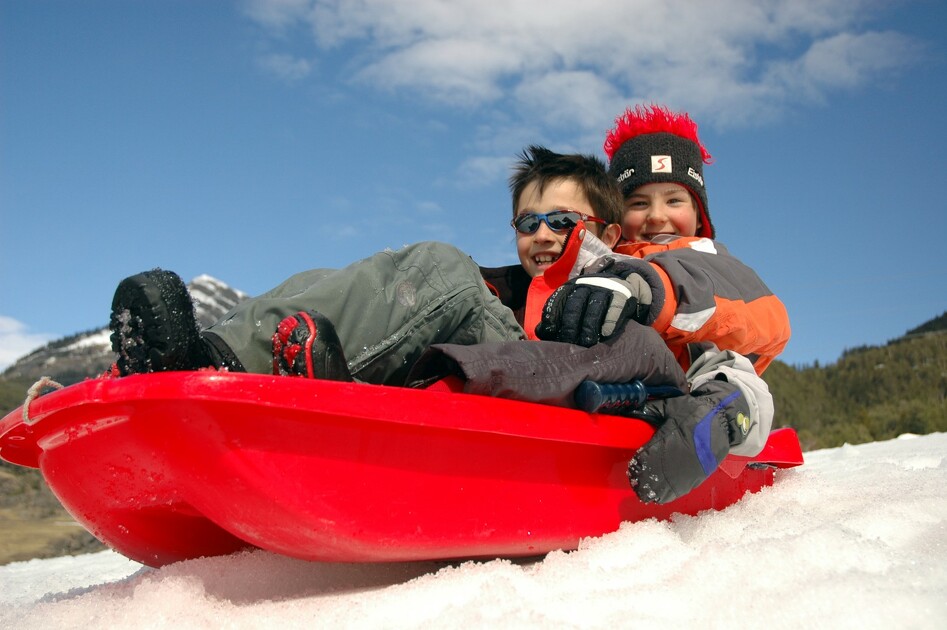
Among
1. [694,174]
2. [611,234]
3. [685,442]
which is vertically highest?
[694,174]

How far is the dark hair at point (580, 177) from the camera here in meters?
3.10

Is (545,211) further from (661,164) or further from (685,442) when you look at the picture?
(685,442)

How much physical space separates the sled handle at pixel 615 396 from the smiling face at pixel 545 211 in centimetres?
101

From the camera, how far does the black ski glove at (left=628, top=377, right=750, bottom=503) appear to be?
188 cm

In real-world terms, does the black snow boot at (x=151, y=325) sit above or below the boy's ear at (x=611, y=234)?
below

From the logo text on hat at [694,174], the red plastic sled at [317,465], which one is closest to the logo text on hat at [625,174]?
the logo text on hat at [694,174]

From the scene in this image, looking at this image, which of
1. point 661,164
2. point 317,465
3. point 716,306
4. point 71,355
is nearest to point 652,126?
point 661,164

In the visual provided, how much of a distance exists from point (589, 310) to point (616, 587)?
0.68m

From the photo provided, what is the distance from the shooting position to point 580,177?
3109 mm

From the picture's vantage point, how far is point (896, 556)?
152cm

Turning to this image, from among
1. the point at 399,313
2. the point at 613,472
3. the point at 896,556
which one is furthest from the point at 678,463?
the point at 399,313

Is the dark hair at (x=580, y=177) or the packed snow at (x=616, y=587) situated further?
the dark hair at (x=580, y=177)

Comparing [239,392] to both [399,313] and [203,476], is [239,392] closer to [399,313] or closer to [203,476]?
[203,476]

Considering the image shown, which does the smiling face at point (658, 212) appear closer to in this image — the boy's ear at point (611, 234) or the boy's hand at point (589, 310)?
the boy's ear at point (611, 234)
